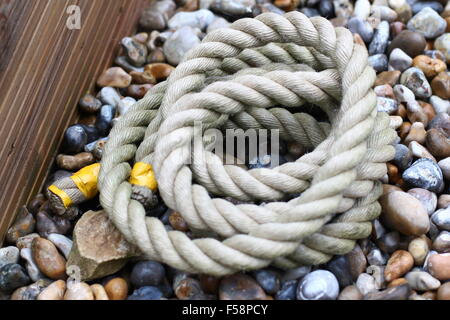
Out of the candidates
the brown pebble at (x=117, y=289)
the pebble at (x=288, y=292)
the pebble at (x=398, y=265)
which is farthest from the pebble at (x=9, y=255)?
the pebble at (x=398, y=265)

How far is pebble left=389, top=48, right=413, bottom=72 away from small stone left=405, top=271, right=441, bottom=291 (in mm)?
766

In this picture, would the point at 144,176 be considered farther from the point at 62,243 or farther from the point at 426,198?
the point at 426,198

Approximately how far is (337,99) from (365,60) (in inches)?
4.7

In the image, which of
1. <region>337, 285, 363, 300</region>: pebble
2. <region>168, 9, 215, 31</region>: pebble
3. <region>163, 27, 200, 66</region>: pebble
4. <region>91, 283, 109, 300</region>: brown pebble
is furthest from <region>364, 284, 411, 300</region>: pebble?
<region>168, 9, 215, 31</region>: pebble

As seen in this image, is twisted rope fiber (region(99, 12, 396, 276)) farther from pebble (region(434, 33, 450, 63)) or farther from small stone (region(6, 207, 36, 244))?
pebble (region(434, 33, 450, 63))

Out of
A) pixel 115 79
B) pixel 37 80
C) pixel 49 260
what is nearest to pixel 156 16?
pixel 115 79

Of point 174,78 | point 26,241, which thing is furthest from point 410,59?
point 26,241

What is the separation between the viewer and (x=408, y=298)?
53.6 inches

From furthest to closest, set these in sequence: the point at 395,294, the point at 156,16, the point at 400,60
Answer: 1. the point at 156,16
2. the point at 400,60
3. the point at 395,294

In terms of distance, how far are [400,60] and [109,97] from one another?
89cm

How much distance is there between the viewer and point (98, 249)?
4.80ft

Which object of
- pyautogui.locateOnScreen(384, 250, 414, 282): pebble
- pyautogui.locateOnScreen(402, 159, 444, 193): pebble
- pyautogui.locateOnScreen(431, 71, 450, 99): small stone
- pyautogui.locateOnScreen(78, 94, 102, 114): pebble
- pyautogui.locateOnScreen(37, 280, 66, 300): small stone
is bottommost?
pyautogui.locateOnScreen(37, 280, 66, 300): small stone

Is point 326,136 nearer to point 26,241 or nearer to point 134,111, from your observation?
point 134,111

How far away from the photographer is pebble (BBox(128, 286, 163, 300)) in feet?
4.65
